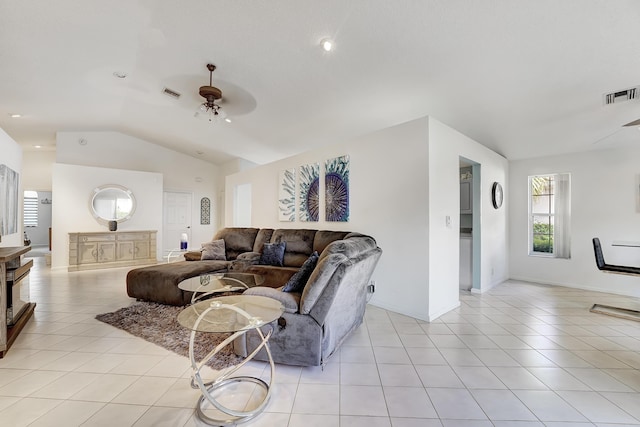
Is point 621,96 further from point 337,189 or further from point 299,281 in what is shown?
point 299,281

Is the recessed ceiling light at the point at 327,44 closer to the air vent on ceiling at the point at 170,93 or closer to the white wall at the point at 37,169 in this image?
the air vent on ceiling at the point at 170,93

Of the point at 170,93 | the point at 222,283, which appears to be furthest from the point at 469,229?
the point at 170,93

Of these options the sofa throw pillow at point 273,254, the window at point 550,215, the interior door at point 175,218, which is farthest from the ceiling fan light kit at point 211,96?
the window at point 550,215

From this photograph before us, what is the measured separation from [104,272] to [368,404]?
6287mm

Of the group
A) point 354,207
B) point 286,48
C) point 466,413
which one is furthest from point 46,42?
point 466,413

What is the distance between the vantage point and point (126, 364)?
212cm

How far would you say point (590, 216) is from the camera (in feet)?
Result: 14.3

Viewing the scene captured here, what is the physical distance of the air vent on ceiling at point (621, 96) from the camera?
2745 millimetres

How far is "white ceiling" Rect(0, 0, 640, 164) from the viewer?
223cm

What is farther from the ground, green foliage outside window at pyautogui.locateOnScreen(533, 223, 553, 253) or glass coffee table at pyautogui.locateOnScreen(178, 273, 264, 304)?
green foliage outside window at pyautogui.locateOnScreen(533, 223, 553, 253)

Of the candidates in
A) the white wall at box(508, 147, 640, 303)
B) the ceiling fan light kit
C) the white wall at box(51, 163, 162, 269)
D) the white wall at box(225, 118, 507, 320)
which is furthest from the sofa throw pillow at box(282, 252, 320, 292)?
the white wall at box(51, 163, 162, 269)

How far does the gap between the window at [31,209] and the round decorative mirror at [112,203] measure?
Answer: 5420mm

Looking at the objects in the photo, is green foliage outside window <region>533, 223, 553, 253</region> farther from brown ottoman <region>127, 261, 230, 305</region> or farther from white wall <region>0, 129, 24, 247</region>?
white wall <region>0, 129, 24, 247</region>

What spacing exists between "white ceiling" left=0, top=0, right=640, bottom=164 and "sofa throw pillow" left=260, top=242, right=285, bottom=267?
2.13 m
